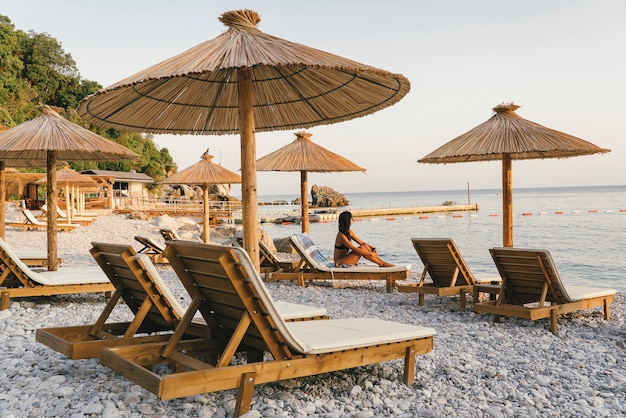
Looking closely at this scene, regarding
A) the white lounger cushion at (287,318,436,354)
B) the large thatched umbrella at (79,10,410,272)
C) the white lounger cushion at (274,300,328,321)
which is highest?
the large thatched umbrella at (79,10,410,272)

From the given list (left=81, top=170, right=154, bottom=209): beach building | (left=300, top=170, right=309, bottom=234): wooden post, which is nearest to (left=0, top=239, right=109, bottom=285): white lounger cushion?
(left=300, top=170, right=309, bottom=234): wooden post

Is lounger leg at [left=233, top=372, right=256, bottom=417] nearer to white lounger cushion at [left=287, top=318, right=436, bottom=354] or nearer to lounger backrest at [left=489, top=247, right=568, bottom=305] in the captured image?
white lounger cushion at [left=287, top=318, right=436, bottom=354]

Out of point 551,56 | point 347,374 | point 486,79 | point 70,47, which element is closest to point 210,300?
point 347,374

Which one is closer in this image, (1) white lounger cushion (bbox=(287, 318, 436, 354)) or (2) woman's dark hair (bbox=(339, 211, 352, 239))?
(1) white lounger cushion (bbox=(287, 318, 436, 354))

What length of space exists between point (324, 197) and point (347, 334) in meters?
68.3

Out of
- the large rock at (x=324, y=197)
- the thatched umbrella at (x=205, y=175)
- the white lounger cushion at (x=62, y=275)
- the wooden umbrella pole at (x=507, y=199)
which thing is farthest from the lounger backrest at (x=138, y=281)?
the large rock at (x=324, y=197)

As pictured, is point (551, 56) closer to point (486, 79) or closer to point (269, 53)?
point (486, 79)

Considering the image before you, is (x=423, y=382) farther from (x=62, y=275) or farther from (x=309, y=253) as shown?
(x=309, y=253)

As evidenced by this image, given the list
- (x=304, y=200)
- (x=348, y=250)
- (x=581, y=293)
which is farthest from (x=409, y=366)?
(x=304, y=200)

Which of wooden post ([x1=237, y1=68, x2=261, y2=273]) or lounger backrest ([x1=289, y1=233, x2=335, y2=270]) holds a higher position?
wooden post ([x1=237, y1=68, x2=261, y2=273])

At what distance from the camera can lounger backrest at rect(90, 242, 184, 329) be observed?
3346 millimetres

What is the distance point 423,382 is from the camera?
352 centimetres

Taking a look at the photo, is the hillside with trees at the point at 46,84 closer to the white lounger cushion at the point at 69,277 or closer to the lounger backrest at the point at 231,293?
the white lounger cushion at the point at 69,277

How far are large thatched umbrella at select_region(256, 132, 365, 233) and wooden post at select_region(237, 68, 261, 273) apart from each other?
244 inches
